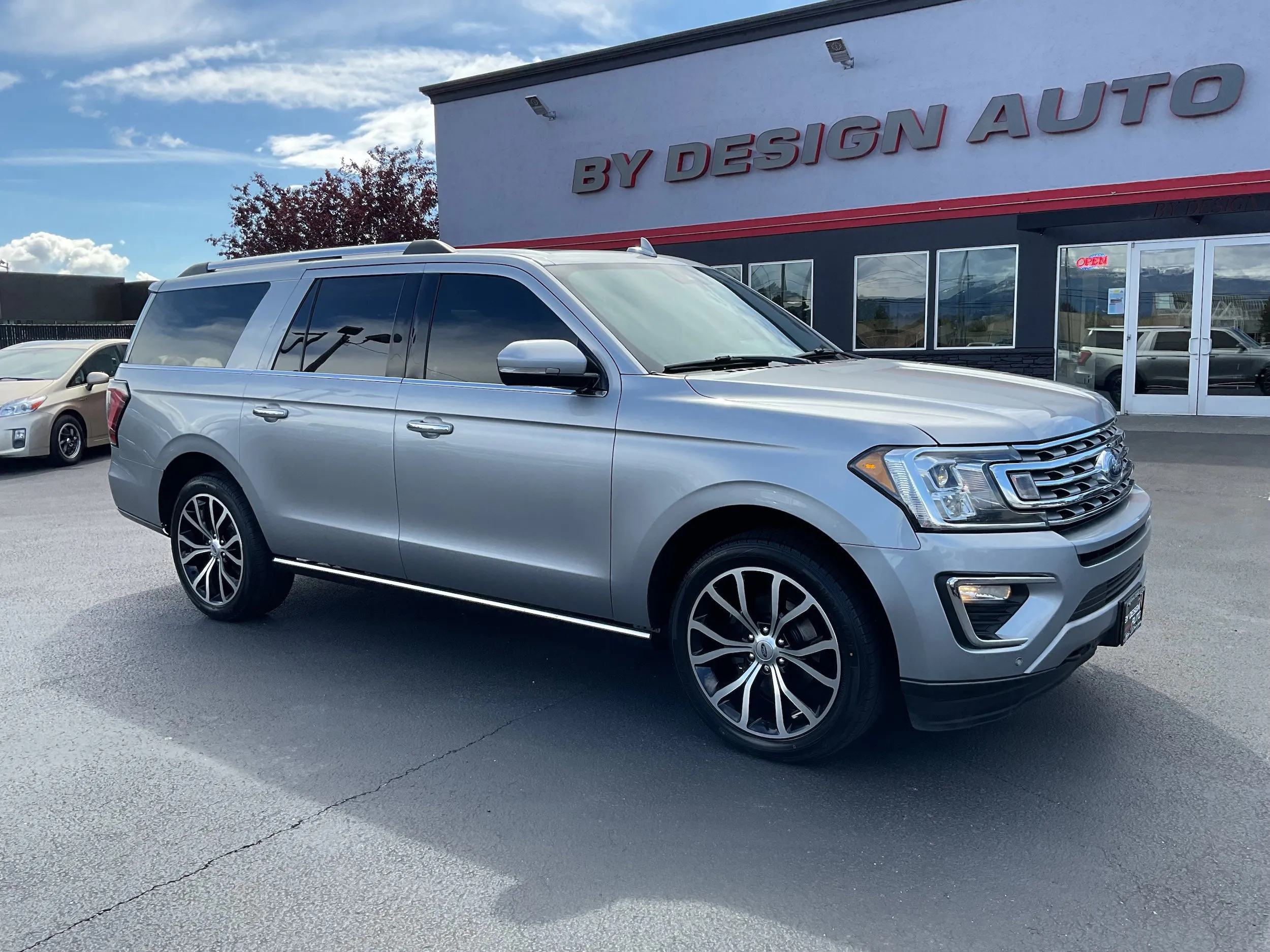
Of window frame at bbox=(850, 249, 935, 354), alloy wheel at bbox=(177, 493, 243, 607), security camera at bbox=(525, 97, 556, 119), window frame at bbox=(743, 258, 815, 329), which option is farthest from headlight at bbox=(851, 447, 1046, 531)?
security camera at bbox=(525, 97, 556, 119)

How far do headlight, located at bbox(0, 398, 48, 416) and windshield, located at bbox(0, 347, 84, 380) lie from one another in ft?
2.41

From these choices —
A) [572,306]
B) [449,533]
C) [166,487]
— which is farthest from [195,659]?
[572,306]

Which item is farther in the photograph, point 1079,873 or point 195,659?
point 195,659

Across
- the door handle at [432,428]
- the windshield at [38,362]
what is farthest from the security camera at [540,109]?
the door handle at [432,428]

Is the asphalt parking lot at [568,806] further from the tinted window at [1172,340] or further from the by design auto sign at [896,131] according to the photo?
the by design auto sign at [896,131]

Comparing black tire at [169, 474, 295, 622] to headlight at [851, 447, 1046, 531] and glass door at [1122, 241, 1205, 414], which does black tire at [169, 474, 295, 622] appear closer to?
headlight at [851, 447, 1046, 531]

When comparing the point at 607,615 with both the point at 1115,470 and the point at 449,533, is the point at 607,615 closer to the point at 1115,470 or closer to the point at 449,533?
the point at 449,533

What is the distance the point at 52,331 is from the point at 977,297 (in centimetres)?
2393

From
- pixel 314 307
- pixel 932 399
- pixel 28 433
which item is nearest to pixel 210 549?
pixel 314 307

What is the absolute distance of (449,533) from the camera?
15.0 ft

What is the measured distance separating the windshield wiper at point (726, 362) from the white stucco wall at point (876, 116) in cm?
1214

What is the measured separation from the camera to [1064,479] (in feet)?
11.7

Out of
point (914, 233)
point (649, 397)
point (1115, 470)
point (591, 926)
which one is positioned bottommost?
point (591, 926)

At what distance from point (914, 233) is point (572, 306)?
13.1 m
